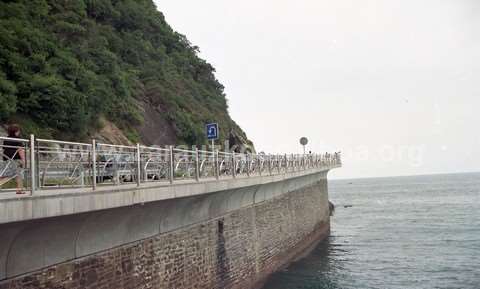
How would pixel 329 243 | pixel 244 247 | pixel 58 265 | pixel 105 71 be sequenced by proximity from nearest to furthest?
pixel 58 265 < pixel 244 247 < pixel 105 71 < pixel 329 243

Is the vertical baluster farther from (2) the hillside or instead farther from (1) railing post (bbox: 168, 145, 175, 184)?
(2) the hillside

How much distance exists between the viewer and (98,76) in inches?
896

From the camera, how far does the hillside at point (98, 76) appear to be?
701 inches

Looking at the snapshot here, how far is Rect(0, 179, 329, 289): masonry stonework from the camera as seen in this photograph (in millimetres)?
8609

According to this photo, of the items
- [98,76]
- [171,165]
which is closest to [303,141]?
[98,76]

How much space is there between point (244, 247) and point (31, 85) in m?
10.1

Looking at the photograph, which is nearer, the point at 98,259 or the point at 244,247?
the point at 98,259

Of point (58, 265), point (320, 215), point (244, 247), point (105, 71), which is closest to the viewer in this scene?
point (58, 265)

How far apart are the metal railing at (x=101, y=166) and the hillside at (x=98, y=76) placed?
645 cm

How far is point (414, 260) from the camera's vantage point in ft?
80.5

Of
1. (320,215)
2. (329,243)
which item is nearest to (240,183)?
(329,243)

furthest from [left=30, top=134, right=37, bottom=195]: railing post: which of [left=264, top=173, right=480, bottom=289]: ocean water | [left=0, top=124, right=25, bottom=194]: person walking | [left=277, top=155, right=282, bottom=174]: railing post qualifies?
[left=277, top=155, right=282, bottom=174]: railing post

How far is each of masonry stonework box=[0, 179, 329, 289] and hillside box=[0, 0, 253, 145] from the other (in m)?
8.07

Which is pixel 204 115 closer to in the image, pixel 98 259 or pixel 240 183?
pixel 240 183
